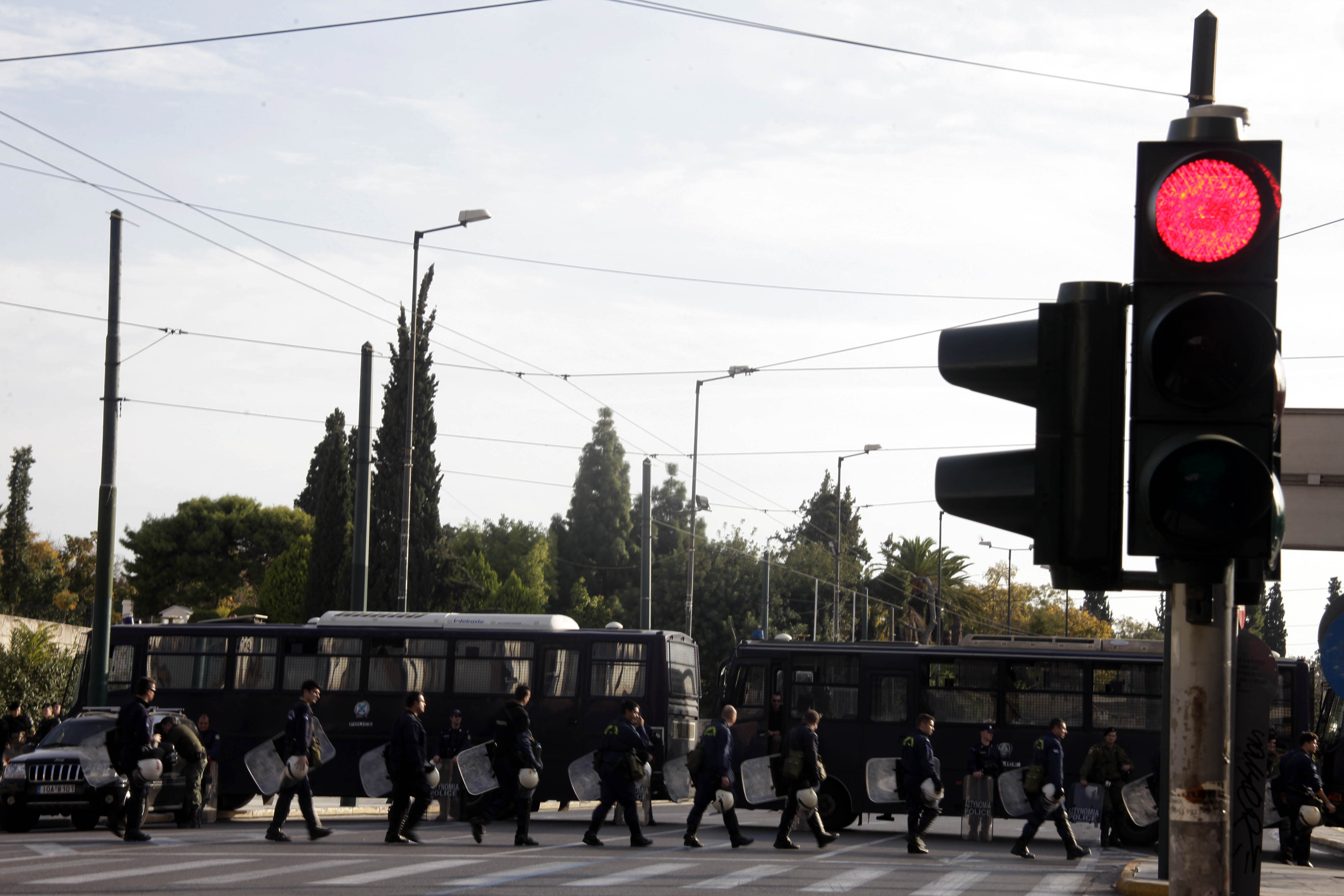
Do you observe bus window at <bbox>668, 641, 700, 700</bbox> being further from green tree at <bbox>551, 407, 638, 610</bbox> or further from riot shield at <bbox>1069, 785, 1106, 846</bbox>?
green tree at <bbox>551, 407, 638, 610</bbox>

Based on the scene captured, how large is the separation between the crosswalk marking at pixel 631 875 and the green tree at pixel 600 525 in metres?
84.9

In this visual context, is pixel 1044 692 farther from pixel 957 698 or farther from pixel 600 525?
pixel 600 525

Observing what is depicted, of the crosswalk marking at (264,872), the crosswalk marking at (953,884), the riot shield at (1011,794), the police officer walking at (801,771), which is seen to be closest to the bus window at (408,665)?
the police officer walking at (801,771)

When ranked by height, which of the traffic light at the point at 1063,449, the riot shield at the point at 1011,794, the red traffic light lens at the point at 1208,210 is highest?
the red traffic light lens at the point at 1208,210

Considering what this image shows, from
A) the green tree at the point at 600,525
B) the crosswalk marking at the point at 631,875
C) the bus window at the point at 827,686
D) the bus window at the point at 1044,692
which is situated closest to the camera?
the crosswalk marking at the point at 631,875

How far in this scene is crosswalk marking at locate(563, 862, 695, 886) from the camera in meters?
13.4

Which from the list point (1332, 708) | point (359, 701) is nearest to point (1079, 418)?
point (359, 701)

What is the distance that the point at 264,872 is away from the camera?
44.6 feet

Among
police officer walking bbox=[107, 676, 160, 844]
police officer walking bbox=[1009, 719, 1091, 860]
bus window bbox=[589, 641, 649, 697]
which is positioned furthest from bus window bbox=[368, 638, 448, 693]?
police officer walking bbox=[1009, 719, 1091, 860]

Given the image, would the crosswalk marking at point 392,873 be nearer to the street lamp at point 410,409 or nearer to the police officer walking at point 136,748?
the police officer walking at point 136,748

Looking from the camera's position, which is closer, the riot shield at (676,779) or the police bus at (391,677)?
the riot shield at (676,779)

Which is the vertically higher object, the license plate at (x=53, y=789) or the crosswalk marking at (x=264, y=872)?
the crosswalk marking at (x=264, y=872)

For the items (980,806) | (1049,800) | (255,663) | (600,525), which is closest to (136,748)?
(255,663)

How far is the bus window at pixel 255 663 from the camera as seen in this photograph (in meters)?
24.9
